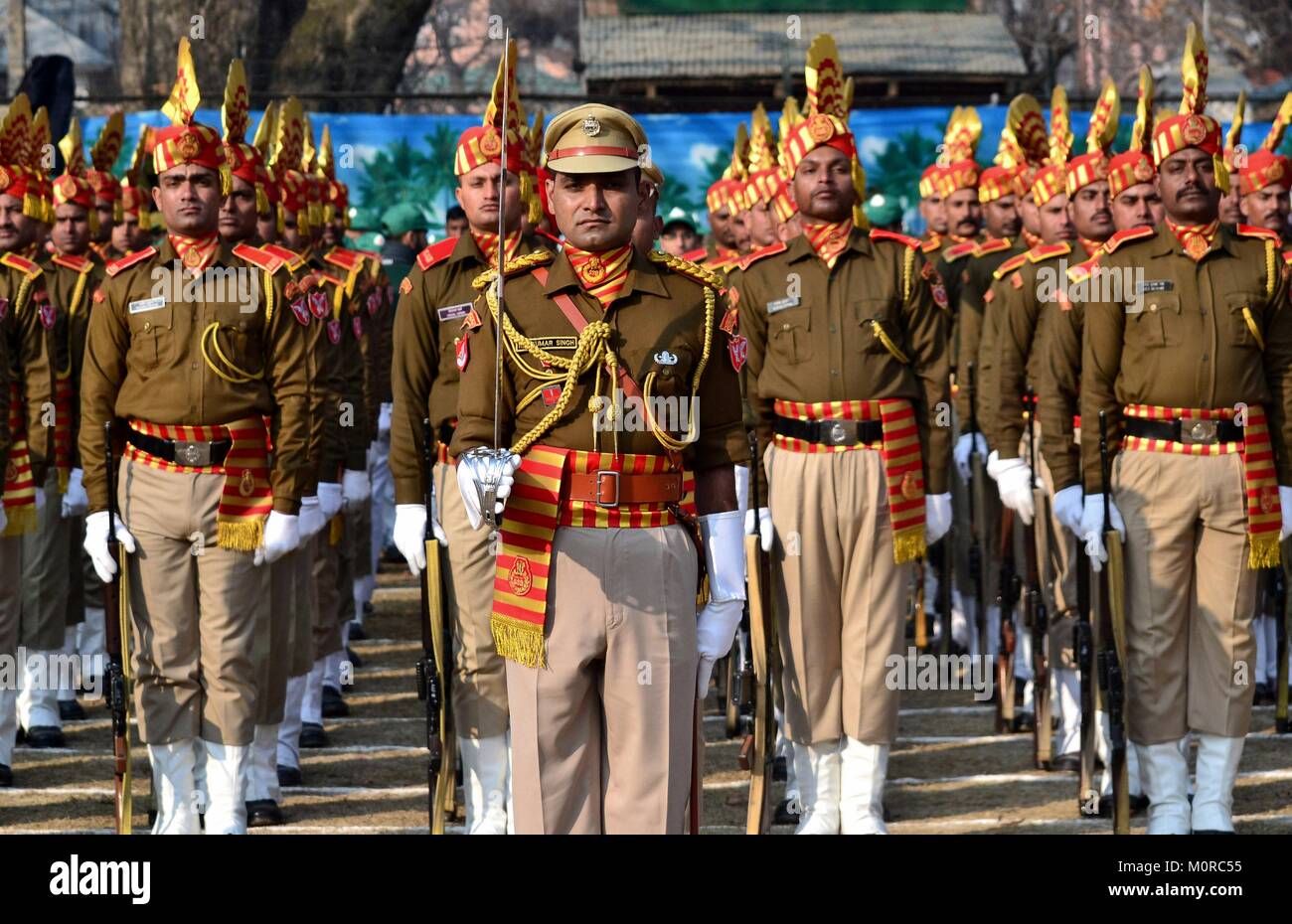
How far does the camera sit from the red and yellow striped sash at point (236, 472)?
7867 millimetres

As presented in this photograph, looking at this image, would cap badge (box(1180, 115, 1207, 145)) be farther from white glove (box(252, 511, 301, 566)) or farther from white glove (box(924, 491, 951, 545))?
white glove (box(252, 511, 301, 566))

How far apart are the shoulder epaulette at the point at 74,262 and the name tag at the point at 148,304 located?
2.86 m

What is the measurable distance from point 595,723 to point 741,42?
59.8ft

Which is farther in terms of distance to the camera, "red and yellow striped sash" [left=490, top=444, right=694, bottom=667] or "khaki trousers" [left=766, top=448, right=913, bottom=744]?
"khaki trousers" [left=766, top=448, right=913, bottom=744]

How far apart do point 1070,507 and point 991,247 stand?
386 centimetres

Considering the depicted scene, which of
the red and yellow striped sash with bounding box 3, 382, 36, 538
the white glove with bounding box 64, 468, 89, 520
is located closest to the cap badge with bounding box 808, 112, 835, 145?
the red and yellow striped sash with bounding box 3, 382, 36, 538

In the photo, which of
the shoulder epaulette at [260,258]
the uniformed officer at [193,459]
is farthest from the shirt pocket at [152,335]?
the shoulder epaulette at [260,258]

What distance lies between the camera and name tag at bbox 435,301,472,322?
808 centimetres

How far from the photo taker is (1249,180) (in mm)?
11516

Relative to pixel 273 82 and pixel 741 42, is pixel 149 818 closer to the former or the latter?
pixel 273 82

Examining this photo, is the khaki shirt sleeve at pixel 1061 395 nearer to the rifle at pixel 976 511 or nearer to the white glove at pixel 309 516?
the rifle at pixel 976 511

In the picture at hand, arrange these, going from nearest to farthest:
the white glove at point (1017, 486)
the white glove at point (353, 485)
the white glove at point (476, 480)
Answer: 1. the white glove at point (476, 480)
2. the white glove at point (1017, 486)
3. the white glove at point (353, 485)

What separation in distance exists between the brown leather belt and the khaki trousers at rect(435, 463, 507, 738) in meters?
2.16

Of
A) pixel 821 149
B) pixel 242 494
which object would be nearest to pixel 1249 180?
pixel 821 149
